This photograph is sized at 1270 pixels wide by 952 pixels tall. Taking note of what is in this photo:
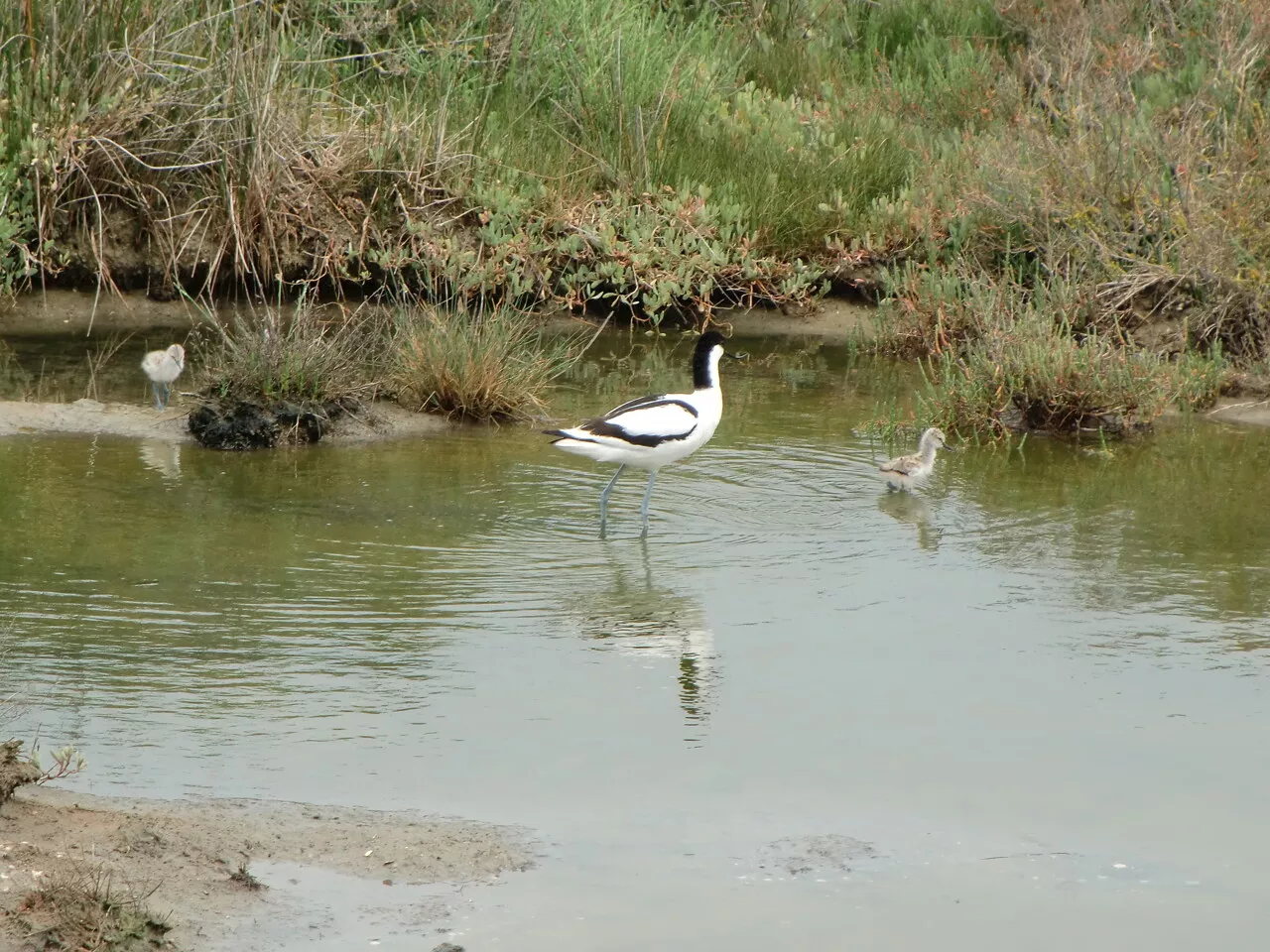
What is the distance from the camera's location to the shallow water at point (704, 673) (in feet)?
15.5

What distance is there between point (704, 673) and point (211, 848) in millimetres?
2309

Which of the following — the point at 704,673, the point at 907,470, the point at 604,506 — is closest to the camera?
the point at 704,673

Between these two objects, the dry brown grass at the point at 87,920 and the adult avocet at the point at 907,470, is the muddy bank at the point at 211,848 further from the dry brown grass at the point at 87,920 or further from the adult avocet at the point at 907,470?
the adult avocet at the point at 907,470

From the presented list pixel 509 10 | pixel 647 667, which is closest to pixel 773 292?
pixel 509 10

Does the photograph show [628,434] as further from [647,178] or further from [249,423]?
[647,178]

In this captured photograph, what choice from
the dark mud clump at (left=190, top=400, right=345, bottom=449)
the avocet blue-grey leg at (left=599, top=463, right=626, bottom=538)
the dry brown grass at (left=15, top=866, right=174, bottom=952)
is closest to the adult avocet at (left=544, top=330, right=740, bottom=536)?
the avocet blue-grey leg at (left=599, top=463, right=626, bottom=538)

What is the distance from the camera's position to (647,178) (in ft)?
45.4

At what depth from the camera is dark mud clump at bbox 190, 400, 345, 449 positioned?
10133 millimetres

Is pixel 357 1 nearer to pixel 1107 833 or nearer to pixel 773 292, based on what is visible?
pixel 773 292

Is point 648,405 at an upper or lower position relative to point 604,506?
upper

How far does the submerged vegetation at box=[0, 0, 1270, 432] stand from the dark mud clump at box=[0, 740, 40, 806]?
601cm

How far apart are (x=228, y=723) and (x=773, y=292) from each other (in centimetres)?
872

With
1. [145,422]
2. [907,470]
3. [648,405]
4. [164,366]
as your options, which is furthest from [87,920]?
[164,366]

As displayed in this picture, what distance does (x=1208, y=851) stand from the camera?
16.4 feet
